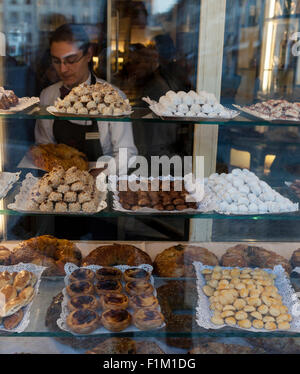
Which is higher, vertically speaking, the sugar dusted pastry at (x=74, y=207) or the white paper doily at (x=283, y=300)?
the sugar dusted pastry at (x=74, y=207)

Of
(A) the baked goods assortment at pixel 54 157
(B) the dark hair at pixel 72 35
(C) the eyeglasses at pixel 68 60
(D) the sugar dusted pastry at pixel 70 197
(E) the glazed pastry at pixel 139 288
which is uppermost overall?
(B) the dark hair at pixel 72 35

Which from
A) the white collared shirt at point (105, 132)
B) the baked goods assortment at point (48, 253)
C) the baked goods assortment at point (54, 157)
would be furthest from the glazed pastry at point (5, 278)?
the white collared shirt at point (105, 132)

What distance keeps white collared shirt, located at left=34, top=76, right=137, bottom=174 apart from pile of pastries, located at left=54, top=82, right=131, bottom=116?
9cm

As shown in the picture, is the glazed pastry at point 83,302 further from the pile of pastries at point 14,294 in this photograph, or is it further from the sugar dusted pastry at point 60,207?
the sugar dusted pastry at point 60,207

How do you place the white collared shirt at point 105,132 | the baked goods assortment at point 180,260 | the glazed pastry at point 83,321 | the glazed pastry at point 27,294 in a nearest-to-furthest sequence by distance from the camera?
the glazed pastry at point 83,321, the glazed pastry at point 27,294, the white collared shirt at point 105,132, the baked goods assortment at point 180,260

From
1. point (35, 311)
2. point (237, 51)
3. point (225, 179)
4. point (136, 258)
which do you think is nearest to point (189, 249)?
point (136, 258)

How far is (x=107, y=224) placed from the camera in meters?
2.05

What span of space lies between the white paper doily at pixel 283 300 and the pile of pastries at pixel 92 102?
0.80 metres

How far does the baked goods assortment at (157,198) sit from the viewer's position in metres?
1.66

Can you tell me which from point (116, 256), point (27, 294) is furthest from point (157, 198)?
point (27, 294)

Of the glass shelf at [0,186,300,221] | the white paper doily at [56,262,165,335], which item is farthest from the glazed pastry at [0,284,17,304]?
the glass shelf at [0,186,300,221]
